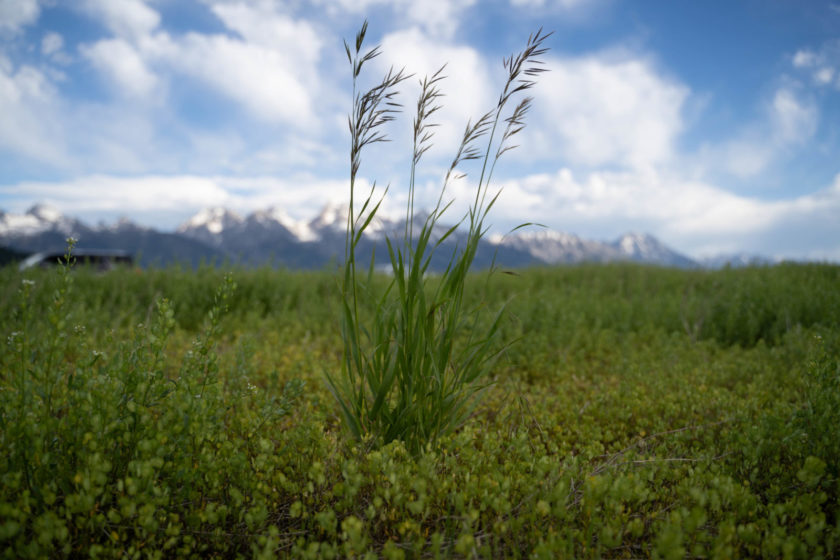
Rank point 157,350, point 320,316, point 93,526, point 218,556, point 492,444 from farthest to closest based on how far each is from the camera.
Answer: point 320,316, point 492,444, point 157,350, point 218,556, point 93,526

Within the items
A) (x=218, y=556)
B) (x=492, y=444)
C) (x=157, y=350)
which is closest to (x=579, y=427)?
(x=492, y=444)

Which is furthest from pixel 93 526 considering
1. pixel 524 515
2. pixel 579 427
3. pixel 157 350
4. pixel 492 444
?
pixel 579 427

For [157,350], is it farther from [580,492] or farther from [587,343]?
[587,343]

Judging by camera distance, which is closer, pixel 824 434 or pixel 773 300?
pixel 824 434

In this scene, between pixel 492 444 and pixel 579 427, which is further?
pixel 579 427

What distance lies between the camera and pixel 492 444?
8.32 feet

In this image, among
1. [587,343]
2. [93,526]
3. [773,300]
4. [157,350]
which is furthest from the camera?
[773,300]

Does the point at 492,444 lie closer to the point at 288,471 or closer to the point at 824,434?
the point at 288,471

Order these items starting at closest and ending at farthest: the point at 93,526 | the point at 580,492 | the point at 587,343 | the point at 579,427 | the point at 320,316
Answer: the point at 93,526 < the point at 580,492 < the point at 579,427 < the point at 587,343 < the point at 320,316

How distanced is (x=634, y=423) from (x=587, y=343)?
7.99ft

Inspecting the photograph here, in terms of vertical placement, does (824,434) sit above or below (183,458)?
above

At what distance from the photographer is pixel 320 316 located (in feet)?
23.2

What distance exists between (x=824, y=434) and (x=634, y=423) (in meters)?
1.20

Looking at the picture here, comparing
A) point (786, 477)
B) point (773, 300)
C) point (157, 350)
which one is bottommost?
point (786, 477)
